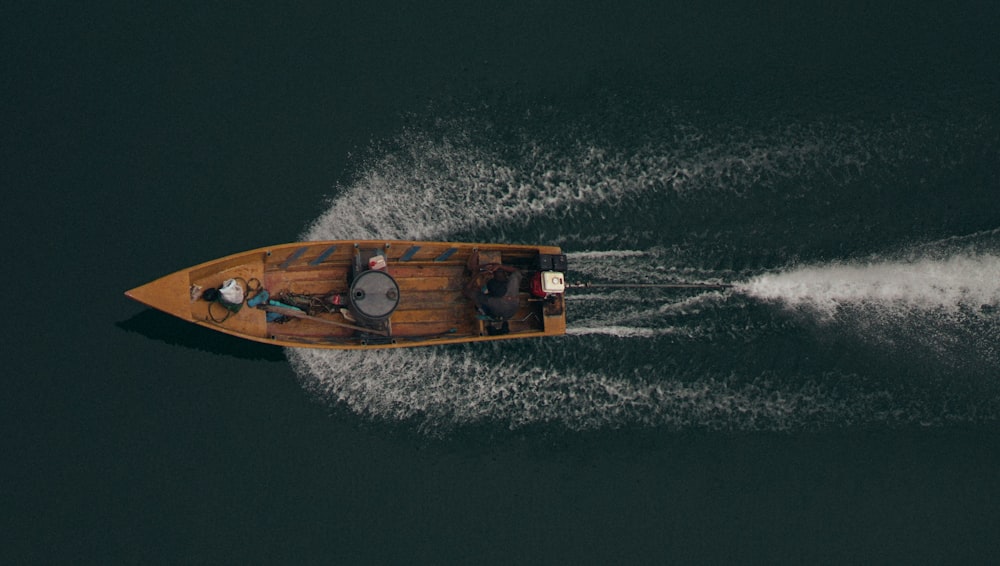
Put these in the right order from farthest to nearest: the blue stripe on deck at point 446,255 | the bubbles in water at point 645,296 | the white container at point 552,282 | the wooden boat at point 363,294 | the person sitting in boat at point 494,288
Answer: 1. the bubbles in water at point 645,296
2. the blue stripe on deck at point 446,255
3. the white container at point 552,282
4. the person sitting in boat at point 494,288
5. the wooden boat at point 363,294

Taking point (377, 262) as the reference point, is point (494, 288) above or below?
below

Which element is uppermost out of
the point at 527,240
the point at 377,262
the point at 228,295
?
the point at 527,240

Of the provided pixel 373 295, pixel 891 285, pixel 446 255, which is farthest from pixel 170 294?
pixel 891 285

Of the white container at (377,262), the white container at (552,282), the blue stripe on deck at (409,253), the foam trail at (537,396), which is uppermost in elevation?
the blue stripe on deck at (409,253)

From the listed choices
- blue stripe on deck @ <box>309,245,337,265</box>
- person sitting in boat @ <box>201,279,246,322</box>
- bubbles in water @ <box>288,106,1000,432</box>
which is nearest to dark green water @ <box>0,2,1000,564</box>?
bubbles in water @ <box>288,106,1000,432</box>

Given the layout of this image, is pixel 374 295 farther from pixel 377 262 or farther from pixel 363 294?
pixel 377 262

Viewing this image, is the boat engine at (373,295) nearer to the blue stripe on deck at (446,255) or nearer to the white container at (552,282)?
the blue stripe on deck at (446,255)

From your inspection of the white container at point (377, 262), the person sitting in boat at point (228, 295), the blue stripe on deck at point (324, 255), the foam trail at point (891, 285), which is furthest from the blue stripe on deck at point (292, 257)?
the foam trail at point (891, 285)
